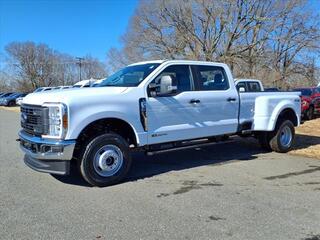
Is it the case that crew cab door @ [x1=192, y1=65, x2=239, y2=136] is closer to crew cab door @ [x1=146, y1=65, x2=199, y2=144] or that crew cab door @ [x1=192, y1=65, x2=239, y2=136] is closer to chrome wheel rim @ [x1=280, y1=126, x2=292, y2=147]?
crew cab door @ [x1=146, y1=65, x2=199, y2=144]

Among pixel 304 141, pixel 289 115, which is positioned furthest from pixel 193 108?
pixel 304 141

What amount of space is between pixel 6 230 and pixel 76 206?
105 centimetres

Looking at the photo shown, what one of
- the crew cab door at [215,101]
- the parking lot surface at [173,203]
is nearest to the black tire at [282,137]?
the parking lot surface at [173,203]

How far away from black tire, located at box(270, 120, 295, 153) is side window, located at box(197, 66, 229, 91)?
6.68ft

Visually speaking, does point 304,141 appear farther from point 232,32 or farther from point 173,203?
point 232,32

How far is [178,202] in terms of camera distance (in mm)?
5500

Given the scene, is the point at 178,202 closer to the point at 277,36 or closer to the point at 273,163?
the point at 273,163

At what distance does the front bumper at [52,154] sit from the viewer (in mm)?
5906

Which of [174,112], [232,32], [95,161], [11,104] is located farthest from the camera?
[11,104]

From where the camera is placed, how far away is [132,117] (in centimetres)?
657

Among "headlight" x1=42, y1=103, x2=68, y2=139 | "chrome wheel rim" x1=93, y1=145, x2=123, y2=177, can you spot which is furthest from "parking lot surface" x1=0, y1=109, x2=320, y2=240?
"headlight" x1=42, y1=103, x2=68, y2=139

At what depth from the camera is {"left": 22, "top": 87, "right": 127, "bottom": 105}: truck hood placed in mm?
5949

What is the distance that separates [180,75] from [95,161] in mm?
2445

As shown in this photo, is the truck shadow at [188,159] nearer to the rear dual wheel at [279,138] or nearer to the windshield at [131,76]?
the rear dual wheel at [279,138]
